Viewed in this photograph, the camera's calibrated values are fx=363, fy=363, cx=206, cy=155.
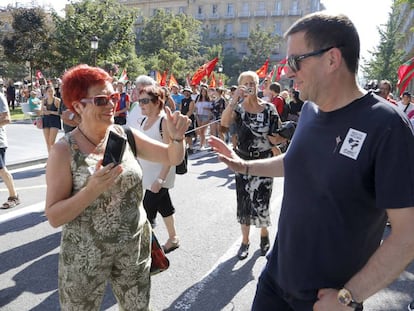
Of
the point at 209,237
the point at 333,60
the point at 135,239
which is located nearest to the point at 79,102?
the point at 135,239

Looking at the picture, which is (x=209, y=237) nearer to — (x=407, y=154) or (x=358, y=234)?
(x=358, y=234)

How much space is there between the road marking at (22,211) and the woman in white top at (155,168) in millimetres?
2336

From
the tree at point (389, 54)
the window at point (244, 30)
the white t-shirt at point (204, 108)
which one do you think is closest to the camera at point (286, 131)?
the white t-shirt at point (204, 108)

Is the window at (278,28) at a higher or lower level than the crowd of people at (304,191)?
higher

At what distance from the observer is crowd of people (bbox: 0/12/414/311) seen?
4.50ft

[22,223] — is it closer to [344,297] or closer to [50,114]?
[50,114]

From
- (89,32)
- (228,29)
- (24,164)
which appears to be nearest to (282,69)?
(24,164)

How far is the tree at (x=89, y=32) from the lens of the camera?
79.9 feet

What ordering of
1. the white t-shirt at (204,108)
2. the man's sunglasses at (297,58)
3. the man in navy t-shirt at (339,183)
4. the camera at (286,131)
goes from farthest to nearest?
the white t-shirt at (204,108)
the camera at (286,131)
the man's sunglasses at (297,58)
the man in navy t-shirt at (339,183)

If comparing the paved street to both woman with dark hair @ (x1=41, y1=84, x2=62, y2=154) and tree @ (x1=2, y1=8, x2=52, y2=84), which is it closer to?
woman with dark hair @ (x1=41, y1=84, x2=62, y2=154)

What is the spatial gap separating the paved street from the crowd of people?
1323mm

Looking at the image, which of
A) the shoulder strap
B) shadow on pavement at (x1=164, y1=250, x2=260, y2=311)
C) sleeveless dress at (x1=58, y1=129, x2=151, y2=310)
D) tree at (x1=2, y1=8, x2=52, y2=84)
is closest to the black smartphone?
sleeveless dress at (x1=58, y1=129, x2=151, y2=310)

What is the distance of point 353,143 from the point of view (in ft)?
4.74

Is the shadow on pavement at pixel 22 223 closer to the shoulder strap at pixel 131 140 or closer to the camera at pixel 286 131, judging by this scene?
the shoulder strap at pixel 131 140
